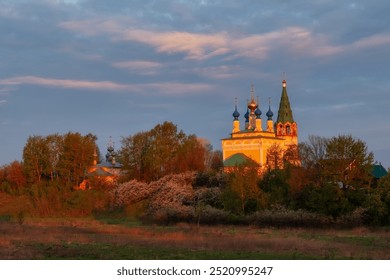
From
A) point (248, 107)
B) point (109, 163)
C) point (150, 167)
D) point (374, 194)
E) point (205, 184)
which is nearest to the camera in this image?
point (374, 194)

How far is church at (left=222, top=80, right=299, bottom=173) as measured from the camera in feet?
251

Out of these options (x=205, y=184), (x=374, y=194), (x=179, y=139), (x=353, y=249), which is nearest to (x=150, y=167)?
(x=179, y=139)

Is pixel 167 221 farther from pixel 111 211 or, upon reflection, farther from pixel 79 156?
pixel 79 156

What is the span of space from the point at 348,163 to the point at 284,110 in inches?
1733

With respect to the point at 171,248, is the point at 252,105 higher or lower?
higher

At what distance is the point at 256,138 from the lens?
3076 inches

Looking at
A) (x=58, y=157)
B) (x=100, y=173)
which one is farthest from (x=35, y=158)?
(x=100, y=173)

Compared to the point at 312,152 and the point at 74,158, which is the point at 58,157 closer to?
the point at 74,158

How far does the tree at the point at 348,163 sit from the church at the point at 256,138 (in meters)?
23.8

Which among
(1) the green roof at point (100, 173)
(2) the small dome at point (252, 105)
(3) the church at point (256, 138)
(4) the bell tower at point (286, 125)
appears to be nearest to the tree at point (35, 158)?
(1) the green roof at point (100, 173)

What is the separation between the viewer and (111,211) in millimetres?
60875

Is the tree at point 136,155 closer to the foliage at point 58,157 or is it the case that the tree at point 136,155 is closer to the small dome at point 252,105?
the foliage at point 58,157

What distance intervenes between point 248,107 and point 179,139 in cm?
1539

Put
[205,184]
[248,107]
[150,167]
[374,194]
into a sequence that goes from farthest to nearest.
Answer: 1. [248,107]
2. [150,167]
3. [205,184]
4. [374,194]
